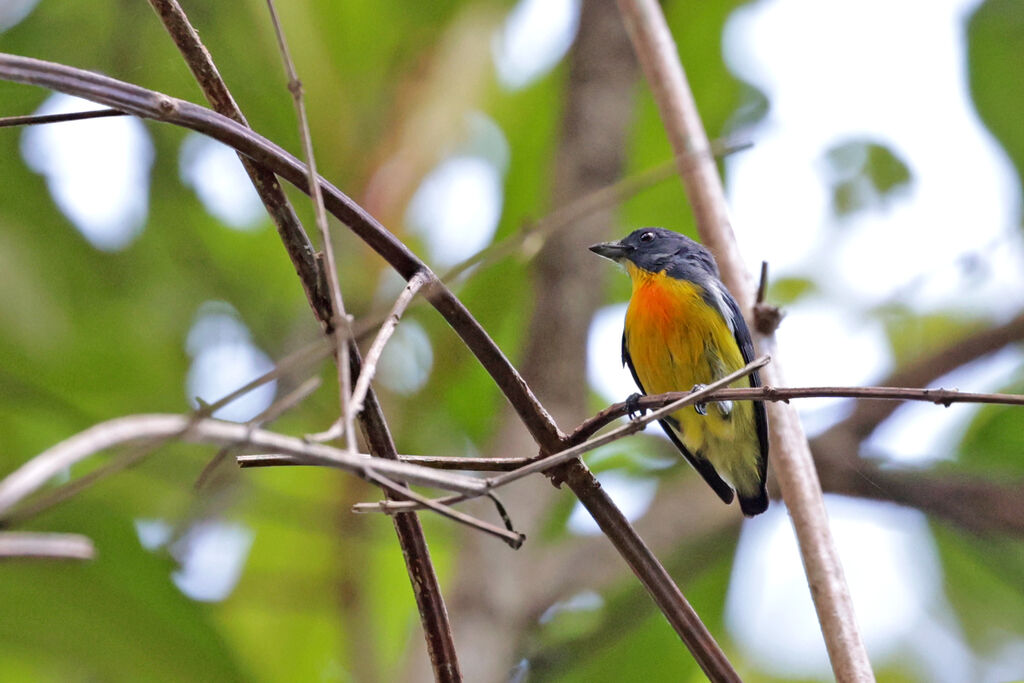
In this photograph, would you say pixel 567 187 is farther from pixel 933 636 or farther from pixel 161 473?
pixel 933 636

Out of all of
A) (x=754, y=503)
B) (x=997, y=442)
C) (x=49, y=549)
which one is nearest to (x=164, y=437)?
(x=49, y=549)

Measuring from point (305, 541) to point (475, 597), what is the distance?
768 millimetres

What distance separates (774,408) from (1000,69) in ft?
6.55

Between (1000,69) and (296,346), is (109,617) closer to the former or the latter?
(296,346)

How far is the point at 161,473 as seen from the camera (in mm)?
2426

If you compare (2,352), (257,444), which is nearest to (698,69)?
(2,352)

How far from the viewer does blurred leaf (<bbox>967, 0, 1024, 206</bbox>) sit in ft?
10.0

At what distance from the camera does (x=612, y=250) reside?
281 centimetres

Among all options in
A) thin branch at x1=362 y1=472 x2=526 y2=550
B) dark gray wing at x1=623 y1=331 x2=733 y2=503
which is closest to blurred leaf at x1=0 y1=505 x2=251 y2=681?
dark gray wing at x1=623 y1=331 x2=733 y2=503

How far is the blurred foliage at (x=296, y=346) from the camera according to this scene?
223 cm

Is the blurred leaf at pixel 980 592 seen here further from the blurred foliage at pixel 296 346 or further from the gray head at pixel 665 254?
the gray head at pixel 665 254

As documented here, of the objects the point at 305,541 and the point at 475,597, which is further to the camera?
the point at 305,541

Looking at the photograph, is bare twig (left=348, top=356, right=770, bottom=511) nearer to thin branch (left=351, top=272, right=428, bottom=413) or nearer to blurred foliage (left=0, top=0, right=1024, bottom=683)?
thin branch (left=351, top=272, right=428, bottom=413)

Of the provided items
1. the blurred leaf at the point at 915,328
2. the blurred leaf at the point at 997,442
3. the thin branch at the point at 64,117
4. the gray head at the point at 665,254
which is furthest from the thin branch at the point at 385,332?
the blurred leaf at the point at 915,328
